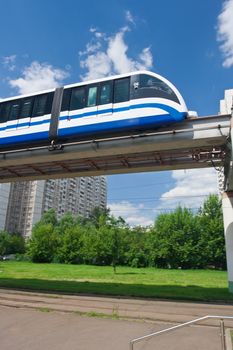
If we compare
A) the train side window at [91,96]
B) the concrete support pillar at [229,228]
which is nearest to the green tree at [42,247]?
the concrete support pillar at [229,228]

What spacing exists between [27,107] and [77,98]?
2.70 metres

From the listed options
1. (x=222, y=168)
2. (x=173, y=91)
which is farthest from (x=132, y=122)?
(x=222, y=168)

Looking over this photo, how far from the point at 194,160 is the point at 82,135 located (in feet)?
17.2

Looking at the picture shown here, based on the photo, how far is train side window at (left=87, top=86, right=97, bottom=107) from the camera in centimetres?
1296

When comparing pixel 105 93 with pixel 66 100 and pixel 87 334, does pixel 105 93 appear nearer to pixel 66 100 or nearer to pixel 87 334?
pixel 66 100

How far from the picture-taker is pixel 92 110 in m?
12.8

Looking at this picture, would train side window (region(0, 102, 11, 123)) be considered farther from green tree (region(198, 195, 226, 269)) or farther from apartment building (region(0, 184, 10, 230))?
apartment building (region(0, 184, 10, 230))

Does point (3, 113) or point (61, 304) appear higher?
point (3, 113)

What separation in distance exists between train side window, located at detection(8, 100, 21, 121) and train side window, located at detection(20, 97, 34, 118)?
273 millimetres

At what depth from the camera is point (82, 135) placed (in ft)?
42.8

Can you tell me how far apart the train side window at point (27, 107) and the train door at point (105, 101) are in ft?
11.6

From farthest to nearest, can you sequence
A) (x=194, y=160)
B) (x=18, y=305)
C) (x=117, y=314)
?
(x=194, y=160) → (x=18, y=305) → (x=117, y=314)

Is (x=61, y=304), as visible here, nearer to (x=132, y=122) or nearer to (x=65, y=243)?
(x=132, y=122)

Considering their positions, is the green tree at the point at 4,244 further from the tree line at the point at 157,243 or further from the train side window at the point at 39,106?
the train side window at the point at 39,106
